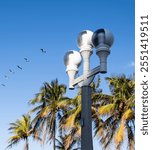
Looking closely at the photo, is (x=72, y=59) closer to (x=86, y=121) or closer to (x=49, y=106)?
(x=86, y=121)

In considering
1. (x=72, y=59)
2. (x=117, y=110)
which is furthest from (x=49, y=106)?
(x=72, y=59)

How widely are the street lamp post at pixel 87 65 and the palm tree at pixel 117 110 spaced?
1978 cm

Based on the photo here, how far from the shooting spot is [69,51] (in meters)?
8.04

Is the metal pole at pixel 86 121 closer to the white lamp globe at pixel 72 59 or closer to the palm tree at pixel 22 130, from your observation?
the white lamp globe at pixel 72 59

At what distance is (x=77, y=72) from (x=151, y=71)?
1.75m

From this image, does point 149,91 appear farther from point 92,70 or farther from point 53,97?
point 53,97

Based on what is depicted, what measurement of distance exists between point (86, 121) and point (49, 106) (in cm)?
3218

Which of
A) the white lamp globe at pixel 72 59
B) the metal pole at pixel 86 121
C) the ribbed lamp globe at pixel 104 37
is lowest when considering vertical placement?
the metal pole at pixel 86 121

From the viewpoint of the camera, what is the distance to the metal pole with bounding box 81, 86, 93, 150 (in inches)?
275

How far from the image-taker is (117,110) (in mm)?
28797

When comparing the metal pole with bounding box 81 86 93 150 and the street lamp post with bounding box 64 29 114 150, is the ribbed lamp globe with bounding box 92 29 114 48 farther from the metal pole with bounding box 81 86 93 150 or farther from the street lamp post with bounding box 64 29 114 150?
the metal pole with bounding box 81 86 93 150

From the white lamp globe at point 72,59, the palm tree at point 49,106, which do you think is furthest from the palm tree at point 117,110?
the white lamp globe at point 72,59

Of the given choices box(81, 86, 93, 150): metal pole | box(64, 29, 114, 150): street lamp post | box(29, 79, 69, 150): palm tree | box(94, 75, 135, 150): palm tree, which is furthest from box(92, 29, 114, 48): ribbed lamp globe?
box(29, 79, 69, 150): palm tree

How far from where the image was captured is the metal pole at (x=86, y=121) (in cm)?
699
